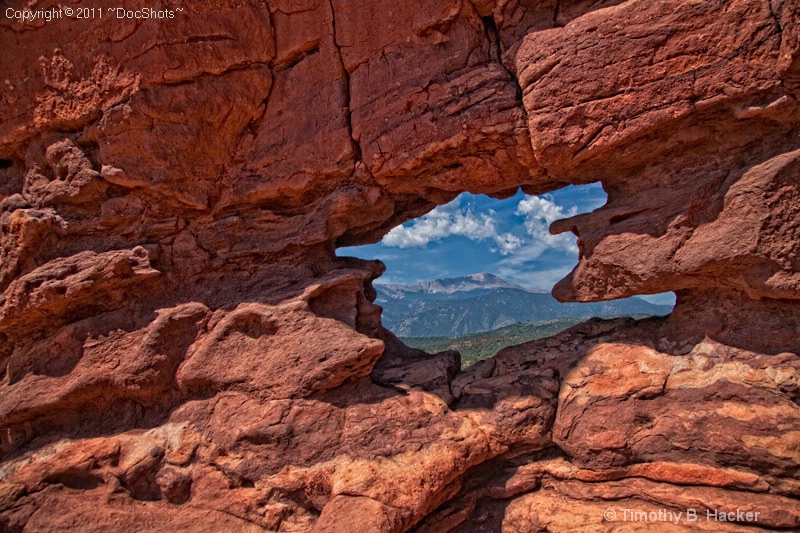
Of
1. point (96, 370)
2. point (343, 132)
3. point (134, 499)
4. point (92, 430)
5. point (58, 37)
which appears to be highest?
point (58, 37)

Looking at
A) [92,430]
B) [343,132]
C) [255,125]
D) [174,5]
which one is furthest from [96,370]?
[174,5]

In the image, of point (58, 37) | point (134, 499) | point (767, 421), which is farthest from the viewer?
point (58, 37)

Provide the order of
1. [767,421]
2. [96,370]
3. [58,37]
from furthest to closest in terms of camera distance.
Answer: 1. [58,37]
2. [96,370]
3. [767,421]

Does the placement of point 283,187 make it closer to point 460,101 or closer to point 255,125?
point 255,125

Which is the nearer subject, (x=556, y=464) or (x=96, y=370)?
(x=556, y=464)

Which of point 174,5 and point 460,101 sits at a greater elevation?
point 174,5

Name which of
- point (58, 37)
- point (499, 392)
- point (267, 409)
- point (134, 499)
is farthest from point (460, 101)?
point (134, 499)
